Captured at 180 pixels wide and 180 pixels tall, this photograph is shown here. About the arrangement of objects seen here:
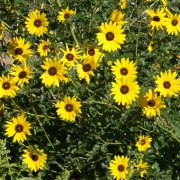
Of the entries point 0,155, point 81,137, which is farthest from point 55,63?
point 0,155

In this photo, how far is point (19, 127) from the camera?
380 centimetres

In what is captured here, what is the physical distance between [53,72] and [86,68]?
230 millimetres

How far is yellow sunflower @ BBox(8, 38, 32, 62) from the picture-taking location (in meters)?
3.78

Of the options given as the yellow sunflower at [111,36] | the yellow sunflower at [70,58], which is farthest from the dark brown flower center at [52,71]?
the yellow sunflower at [111,36]

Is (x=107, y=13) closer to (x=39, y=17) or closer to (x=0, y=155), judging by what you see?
(x=39, y=17)

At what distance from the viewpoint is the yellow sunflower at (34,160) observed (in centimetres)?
396

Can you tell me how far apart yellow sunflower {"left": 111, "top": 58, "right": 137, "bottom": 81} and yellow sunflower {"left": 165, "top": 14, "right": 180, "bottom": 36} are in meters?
0.49

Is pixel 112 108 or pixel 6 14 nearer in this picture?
pixel 112 108

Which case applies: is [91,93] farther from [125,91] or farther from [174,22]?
[174,22]

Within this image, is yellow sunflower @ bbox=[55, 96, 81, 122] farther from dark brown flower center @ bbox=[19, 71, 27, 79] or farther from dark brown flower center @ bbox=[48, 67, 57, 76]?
dark brown flower center @ bbox=[19, 71, 27, 79]

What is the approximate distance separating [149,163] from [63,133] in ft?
2.66

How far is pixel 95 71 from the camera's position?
12.5 feet

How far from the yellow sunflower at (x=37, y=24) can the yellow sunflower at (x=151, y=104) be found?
3.52 feet

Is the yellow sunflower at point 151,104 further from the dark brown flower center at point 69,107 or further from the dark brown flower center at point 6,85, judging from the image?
the dark brown flower center at point 6,85
